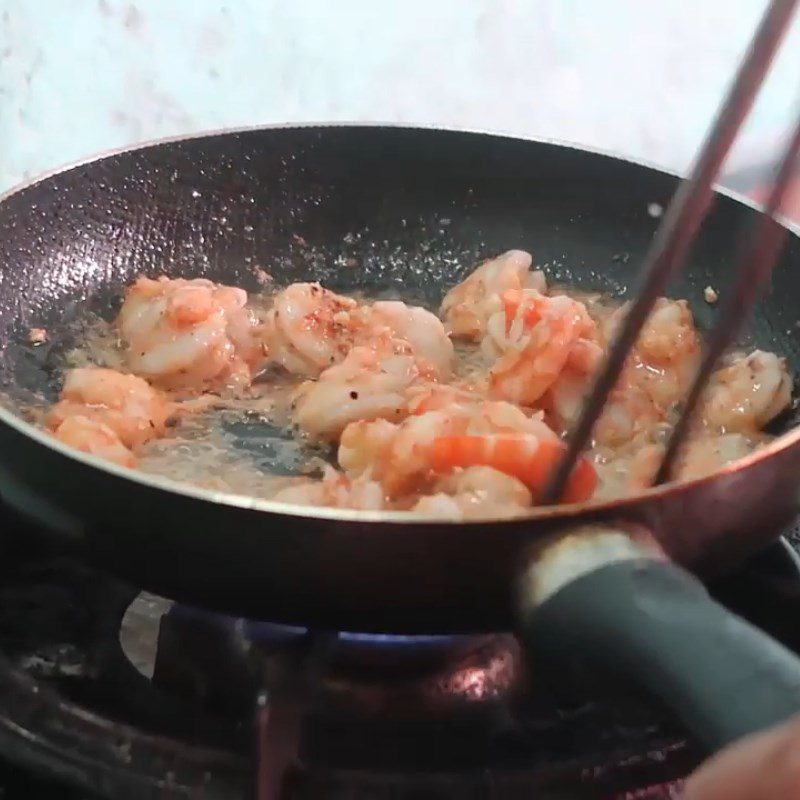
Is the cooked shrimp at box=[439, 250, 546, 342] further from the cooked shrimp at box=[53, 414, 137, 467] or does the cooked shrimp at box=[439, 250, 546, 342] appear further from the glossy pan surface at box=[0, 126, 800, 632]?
the cooked shrimp at box=[53, 414, 137, 467]

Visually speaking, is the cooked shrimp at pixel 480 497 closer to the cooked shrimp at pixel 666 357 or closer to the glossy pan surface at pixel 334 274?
the glossy pan surface at pixel 334 274

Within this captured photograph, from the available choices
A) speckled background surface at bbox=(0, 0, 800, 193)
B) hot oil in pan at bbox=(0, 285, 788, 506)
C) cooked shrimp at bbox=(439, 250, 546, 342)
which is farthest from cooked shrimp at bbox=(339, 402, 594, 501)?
speckled background surface at bbox=(0, 0, 800, 193)

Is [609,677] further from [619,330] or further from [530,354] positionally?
[530,354]

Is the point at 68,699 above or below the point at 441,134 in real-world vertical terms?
below

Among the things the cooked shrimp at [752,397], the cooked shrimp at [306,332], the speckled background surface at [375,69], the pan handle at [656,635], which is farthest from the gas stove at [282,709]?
the speckled background surface at [375,69]

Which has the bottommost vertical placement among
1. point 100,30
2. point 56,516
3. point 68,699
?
point 68,699

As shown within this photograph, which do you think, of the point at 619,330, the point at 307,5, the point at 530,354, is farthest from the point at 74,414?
the point at 307,5
